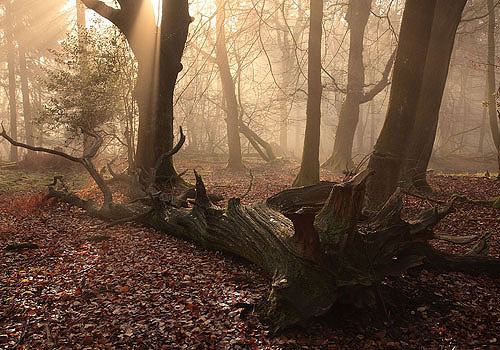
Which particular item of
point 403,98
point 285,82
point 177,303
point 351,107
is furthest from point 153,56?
point 285,82

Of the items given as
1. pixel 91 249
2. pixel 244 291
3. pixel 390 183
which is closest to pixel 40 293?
pixel 91 249

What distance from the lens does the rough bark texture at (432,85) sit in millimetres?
9219

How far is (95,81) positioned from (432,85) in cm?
1065

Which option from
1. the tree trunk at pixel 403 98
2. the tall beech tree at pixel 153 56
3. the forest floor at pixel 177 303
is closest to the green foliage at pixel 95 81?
the tall beech tree at pixel 153 56

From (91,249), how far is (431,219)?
525cm

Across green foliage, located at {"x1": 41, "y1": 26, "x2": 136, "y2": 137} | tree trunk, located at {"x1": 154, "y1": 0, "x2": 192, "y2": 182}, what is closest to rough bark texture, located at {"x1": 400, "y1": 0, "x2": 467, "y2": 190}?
tree trunk, located at {"x1": 154, "y1": 0, "x2": 192, "y2": 182}

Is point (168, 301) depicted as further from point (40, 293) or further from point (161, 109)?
point (161, 109)

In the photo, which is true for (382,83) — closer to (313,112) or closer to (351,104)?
(351,104)

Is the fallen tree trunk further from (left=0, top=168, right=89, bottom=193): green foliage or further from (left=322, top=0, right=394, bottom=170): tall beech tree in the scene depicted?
(left=322, top=0, right=394, bottom=170): tall beech tree

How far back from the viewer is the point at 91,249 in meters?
6.03

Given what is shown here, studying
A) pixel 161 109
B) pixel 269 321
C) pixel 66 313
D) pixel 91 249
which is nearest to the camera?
pixel 269 321

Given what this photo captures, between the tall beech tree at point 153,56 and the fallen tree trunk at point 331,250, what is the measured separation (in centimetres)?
510

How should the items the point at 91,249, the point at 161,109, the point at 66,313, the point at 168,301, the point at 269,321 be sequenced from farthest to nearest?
the point at 161,109 < the point at 91,249 < the point at 168,301 < the point at 66,313 < the point at 269,321

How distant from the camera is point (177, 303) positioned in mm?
4168
